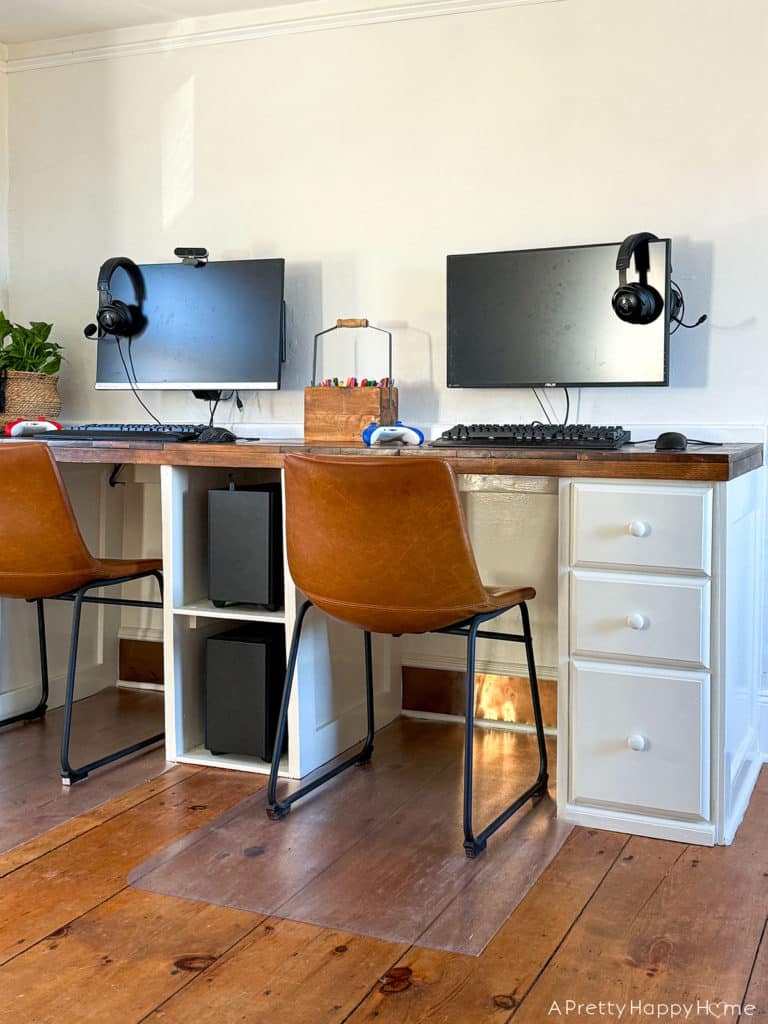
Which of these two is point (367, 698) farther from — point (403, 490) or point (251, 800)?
point (403, 490)

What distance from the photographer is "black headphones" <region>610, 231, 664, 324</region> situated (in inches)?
99.3

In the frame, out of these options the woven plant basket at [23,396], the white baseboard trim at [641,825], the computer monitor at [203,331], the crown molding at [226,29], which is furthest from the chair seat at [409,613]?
the crown molding at [226,29]

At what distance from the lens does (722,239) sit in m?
2.73

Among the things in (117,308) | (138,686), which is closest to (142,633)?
(138,686)

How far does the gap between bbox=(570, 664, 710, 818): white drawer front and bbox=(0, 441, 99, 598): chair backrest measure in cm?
121

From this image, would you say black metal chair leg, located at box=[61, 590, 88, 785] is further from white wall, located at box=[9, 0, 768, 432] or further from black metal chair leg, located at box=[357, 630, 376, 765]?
white wall, located at box=[9, 0, 768, 432]

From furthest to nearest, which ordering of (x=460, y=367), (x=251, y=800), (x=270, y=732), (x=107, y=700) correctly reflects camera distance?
(x=107, y=700)
(x=460, y=367)
(x=270, y=732)
(x=251, y=800)

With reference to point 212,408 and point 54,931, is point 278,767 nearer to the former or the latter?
point 54,931

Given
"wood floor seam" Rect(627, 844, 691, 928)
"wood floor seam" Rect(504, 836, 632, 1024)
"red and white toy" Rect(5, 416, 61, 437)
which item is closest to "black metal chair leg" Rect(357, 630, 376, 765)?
"wood floor seam" Rect(504, 836, 632, 1024)

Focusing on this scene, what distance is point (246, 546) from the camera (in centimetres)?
262

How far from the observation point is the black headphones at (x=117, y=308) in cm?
319

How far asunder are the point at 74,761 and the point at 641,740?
1437 millimetres

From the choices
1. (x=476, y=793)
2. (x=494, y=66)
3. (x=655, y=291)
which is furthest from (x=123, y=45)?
(x=476, y=793)

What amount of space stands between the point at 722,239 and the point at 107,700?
2245mm
